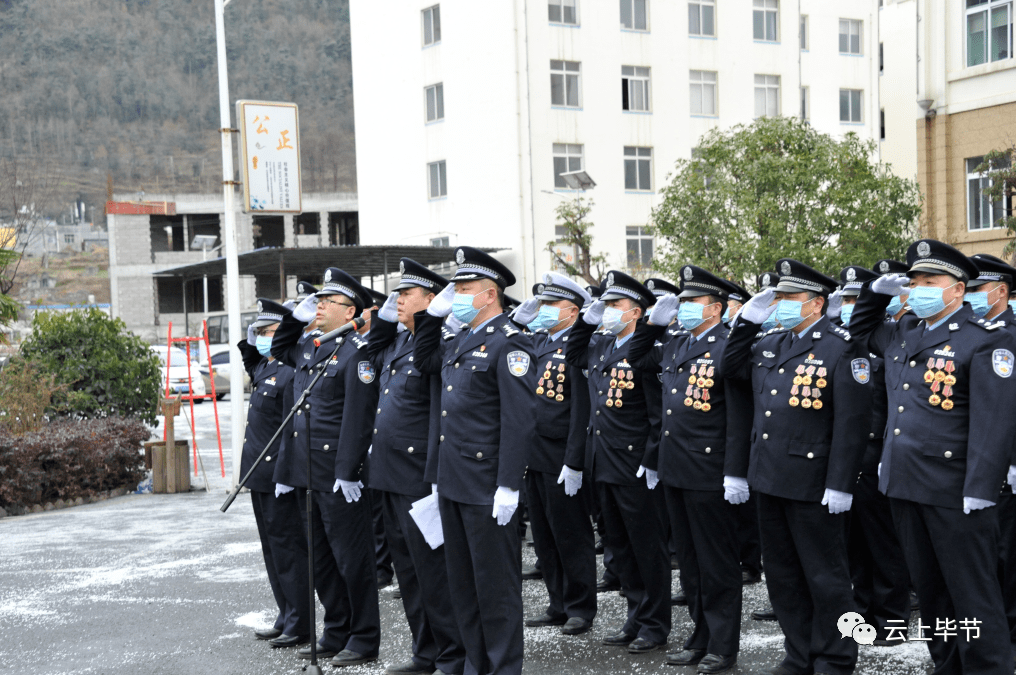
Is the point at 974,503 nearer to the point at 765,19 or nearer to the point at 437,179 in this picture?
the point at 437,179

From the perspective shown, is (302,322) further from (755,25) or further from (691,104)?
(755,25)

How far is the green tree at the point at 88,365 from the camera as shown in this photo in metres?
13.7

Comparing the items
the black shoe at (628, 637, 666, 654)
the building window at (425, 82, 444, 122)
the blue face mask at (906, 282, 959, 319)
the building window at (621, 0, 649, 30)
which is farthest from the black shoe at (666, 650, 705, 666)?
the building window at (621, 0, 649, 30)

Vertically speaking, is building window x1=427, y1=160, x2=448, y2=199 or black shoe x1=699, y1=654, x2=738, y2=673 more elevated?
building window x1=427, y1=160, x2=448, y2=199

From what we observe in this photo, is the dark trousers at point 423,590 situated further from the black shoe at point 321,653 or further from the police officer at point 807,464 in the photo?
the police officer at point 807,464

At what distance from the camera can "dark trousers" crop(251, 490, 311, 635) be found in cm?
644

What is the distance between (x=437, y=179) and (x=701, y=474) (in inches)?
1147

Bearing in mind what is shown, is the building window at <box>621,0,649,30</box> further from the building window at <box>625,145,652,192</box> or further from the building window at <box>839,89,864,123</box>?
the building window at <box>839,89,864,123</box>

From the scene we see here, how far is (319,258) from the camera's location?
26.2 m

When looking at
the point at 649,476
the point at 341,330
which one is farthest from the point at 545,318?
the point at 341,330

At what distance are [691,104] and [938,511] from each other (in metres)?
30.9

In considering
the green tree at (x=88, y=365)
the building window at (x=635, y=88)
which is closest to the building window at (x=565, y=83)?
the building window at (x=635, y=88)

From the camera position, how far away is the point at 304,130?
10844 cm

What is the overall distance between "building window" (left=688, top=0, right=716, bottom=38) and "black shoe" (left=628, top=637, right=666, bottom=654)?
30992mm
